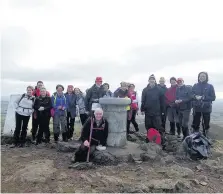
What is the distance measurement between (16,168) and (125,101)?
391 cm

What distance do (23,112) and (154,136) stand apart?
4.81 meters

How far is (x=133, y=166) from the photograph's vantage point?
8250 millimetres

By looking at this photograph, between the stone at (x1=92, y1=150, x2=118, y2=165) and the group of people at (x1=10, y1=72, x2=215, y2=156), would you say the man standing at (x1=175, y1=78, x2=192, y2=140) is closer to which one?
the group of people at (x1=10, y1=72, x2=215, y2=156)

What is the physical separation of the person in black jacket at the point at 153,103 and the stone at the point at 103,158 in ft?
9.21

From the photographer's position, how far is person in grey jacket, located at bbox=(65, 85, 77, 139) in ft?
39.1

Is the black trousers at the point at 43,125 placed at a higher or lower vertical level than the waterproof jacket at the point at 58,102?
lower

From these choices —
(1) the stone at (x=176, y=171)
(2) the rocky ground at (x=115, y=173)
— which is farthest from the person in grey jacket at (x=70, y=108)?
(1) the stone at (x=176, y=171)

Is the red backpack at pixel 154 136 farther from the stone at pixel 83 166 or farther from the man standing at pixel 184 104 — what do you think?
the stone at pixel 83 166

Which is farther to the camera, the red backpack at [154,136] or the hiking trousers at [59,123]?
the hiking trousers at [59,123]

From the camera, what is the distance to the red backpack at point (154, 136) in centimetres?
1066

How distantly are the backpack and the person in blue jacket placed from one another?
1366 mm

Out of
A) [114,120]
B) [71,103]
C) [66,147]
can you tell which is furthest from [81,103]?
[114,120]

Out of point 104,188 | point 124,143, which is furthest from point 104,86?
point 104,188

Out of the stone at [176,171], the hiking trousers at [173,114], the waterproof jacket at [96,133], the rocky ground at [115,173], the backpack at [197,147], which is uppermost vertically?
the hiking trousers at [173,114]
